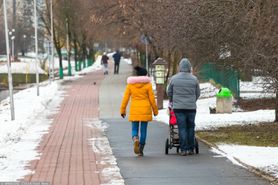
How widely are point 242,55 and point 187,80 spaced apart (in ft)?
5.43

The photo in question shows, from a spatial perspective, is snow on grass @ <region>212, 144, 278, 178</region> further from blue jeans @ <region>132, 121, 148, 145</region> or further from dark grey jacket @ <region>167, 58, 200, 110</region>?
blue jeans @ <region>132, 121, 148, 145</region>

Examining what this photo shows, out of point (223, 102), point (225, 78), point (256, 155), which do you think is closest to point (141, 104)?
point (256, 155)

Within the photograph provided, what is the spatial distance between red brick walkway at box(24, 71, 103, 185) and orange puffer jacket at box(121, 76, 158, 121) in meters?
1.07

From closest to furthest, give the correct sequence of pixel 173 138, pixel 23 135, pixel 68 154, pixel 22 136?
pixel 173 138, pixel 68 154, pixel 22 136, pixel 23 135

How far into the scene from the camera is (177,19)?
13906 millimetres

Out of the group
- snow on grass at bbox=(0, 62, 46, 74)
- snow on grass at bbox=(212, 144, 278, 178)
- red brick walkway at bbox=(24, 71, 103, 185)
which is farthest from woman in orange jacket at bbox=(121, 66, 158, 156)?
snow on grass at bbox=(0, 62, 46, 74)

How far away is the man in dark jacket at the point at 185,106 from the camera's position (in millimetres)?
11539

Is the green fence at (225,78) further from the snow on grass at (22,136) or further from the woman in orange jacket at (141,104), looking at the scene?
the woman in orange jacket at (141,104)

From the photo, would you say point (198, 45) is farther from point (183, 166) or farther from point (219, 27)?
point (183, 166)

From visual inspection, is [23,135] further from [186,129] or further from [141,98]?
[186,129]

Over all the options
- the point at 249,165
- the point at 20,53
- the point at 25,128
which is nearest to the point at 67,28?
the point at 25,128

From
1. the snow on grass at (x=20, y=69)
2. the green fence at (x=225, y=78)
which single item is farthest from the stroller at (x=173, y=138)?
the snow on grass at (x=20, y=69)

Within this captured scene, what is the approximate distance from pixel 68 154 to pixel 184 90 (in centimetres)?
235

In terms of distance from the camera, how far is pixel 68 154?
12023mm
